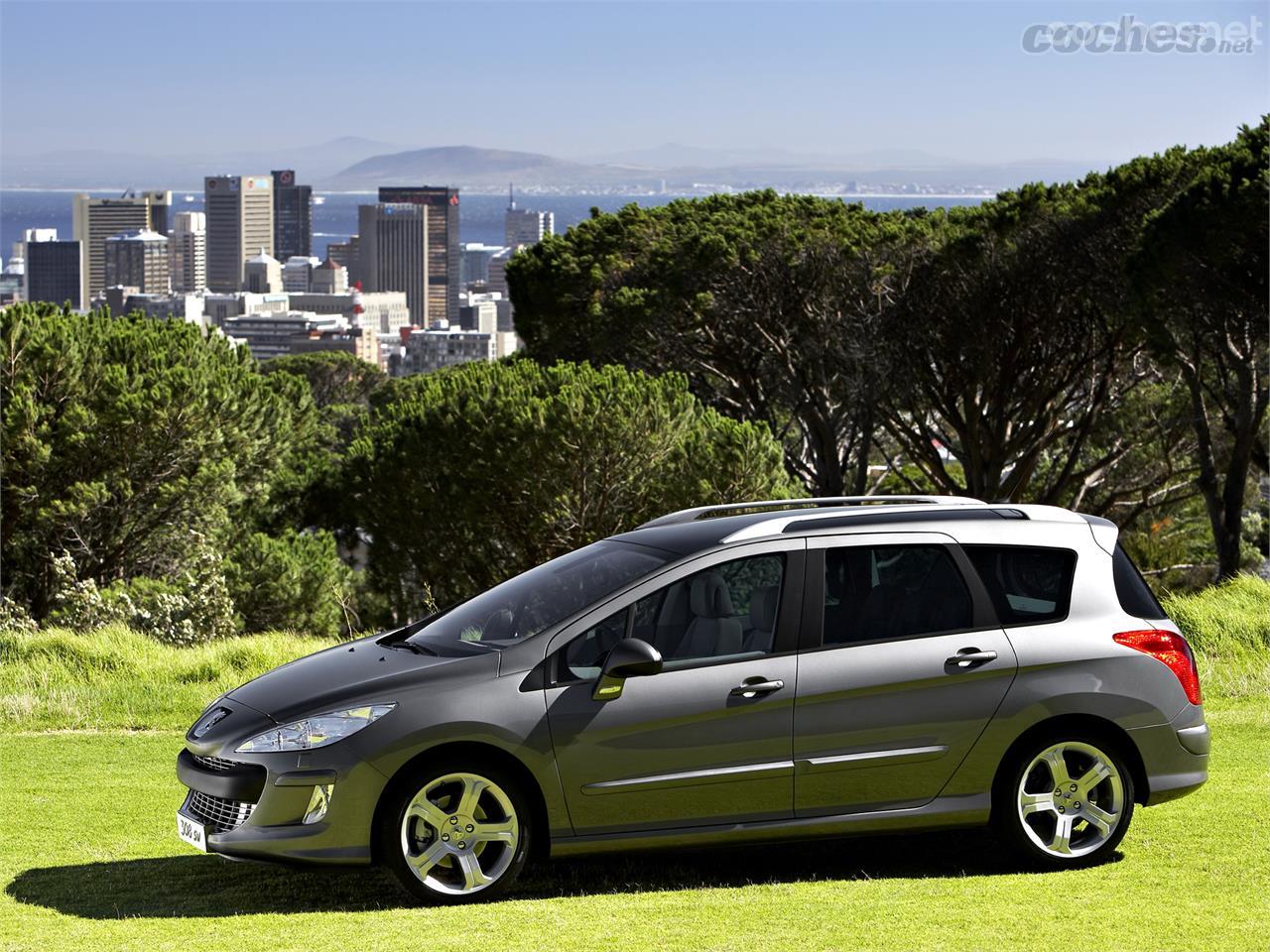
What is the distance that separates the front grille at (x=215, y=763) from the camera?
18.4 ft

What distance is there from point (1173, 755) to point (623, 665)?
2.35 meters

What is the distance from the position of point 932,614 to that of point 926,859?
→ 107 cm

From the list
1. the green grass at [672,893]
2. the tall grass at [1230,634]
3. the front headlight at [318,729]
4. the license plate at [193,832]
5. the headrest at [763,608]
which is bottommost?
the tall grass at [1230,634]

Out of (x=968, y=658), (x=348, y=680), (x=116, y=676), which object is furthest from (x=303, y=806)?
(x=116, y=676)

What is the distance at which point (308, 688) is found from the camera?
5746 millimetres

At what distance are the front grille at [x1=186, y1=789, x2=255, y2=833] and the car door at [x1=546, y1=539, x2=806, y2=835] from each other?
1176 mm

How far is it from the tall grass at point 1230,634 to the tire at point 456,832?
23.4ft

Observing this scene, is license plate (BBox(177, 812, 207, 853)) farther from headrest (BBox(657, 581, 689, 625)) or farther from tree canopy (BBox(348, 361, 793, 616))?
tree canopy (BBox(348, 361, 793, 616))

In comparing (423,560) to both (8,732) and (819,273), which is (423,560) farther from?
(8,732)

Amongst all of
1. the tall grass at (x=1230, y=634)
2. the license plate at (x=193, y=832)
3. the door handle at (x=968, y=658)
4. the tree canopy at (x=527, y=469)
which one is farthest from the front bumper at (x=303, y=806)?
the tree canopy at (x=527, y=469)

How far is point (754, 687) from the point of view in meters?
5.73

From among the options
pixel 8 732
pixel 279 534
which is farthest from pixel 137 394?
pixel 8 732

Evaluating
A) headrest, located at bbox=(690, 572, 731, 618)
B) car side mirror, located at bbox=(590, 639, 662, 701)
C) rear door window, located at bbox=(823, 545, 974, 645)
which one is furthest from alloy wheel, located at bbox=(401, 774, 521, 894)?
rear door window, located at bbox=(823, 545, 974, 645)

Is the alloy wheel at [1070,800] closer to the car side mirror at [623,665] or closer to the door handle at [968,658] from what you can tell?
the door handle at [968,658]
